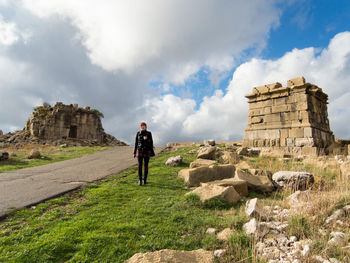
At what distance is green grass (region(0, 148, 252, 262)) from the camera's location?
270cm

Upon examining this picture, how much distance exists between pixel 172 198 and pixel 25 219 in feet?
9.84

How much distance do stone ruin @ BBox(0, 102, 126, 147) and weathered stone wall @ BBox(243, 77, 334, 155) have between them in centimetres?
2302

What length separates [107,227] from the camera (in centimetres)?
329

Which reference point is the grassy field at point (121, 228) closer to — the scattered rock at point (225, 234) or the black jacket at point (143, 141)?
the scattered rock at point (225, 234)

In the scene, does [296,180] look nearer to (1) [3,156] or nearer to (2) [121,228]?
(2) [121,228]

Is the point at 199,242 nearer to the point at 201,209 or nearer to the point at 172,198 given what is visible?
the point at 201,209

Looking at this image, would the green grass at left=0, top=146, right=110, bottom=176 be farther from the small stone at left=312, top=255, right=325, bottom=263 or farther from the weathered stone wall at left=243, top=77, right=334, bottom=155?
the weathered stone wall at left=243, top=77, right=334, bottom=155

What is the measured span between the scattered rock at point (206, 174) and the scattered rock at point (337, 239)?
12.1ft

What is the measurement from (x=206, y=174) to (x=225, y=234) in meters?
3.38

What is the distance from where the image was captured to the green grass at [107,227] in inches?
106

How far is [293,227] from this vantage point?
10.3 feet

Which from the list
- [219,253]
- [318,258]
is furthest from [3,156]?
[318,258]

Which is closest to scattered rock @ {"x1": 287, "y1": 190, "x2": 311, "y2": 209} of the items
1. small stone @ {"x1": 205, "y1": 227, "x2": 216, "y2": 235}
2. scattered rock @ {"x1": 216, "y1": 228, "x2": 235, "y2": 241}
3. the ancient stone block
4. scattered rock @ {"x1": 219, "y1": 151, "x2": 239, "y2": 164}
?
scattered rock @ {"x1": 216, "y1": 228, "x2": 235, "y2": 241}

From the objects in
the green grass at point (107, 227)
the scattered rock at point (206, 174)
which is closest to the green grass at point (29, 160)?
the green grass at point (107, 227)
